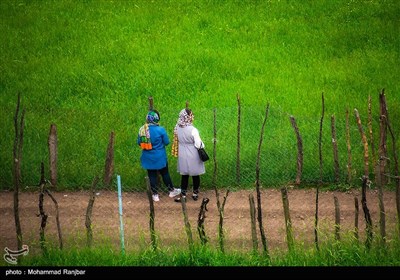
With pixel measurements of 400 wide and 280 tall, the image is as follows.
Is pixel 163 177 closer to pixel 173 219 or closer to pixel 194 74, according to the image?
pixel 173 219

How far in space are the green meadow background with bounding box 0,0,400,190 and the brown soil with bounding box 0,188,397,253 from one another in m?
0.62

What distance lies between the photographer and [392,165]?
12.0m

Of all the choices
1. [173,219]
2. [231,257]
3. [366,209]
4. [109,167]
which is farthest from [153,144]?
[366,209]

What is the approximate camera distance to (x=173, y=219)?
34.5 ft

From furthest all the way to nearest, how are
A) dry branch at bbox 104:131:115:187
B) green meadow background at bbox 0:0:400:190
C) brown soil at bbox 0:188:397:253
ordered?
green meadow background at bbox 0:0:400:190 → dry branch at bbox 104:131:115:187 → brown soil at bbox 0:188:397:253

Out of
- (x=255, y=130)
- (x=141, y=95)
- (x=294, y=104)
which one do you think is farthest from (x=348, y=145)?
(x=141, y=95)

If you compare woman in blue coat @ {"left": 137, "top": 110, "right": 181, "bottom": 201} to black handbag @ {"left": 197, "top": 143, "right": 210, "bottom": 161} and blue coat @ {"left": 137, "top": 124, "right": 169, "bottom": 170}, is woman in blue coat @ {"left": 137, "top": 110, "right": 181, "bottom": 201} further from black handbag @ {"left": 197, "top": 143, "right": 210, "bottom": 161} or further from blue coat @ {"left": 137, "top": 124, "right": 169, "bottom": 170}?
black handbag @ {"left": 197, "top": 143, "right": 210, "bottom": 161}

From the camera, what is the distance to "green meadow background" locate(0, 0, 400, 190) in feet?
41.4

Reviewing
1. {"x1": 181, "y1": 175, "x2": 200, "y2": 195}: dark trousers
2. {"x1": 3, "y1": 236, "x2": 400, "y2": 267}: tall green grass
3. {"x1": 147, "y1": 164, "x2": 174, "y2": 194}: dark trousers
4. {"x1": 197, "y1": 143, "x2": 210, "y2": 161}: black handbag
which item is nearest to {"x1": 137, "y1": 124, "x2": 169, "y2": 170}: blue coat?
{"x1": 147, "y1": 164, "x2": 174, "y2": 194}: dark trousers

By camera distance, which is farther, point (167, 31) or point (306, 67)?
point (167, 31)

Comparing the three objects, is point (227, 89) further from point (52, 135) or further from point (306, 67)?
point (52, 135)

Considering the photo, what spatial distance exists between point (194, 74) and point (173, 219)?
667 centimetres

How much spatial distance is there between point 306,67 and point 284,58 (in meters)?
0.71
